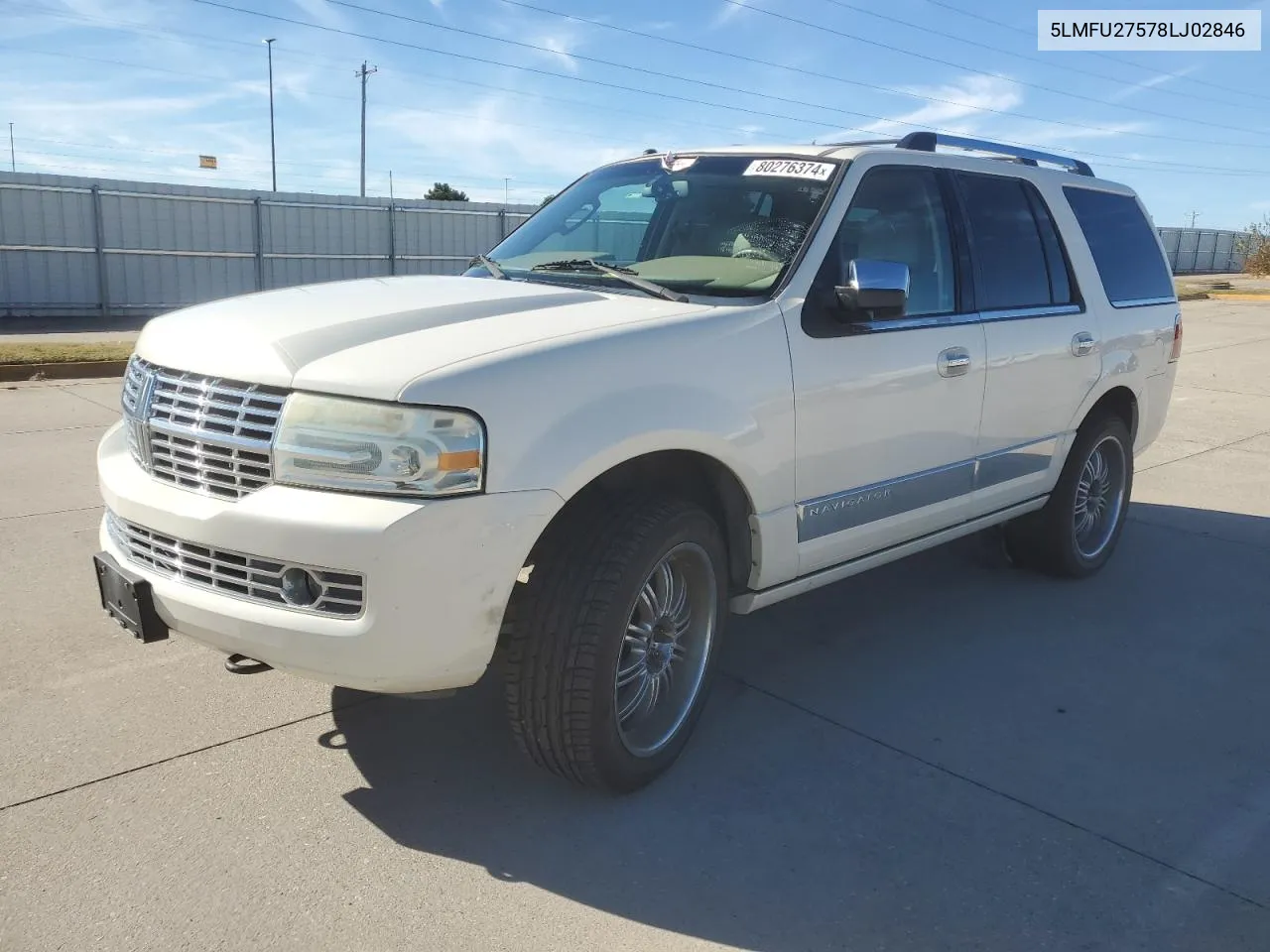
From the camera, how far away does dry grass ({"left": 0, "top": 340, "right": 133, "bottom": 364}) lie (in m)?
11.8

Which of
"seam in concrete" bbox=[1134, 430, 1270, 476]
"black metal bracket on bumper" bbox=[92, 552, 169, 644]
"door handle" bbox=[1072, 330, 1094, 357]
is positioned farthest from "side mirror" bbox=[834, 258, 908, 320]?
"seam in concrete" bbox=[1134, 430, 1270, 476]

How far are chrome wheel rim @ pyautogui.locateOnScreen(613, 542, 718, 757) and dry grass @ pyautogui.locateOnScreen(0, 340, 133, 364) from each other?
34.3 ft

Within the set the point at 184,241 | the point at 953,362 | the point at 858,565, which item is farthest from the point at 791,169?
the point at 184,241

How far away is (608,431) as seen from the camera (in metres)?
2.94

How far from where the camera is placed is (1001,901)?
285 cm

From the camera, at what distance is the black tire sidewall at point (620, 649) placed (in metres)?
2.98

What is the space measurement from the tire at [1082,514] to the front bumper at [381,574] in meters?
3.42

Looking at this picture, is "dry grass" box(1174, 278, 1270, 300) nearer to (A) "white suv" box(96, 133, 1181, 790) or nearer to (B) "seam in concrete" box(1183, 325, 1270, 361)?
(B) "seam in concrete" box(1183, 325, 1270, 361)

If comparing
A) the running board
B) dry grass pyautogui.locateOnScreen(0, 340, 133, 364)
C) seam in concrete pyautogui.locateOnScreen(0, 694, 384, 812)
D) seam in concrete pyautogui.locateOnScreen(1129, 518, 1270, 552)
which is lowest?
seam in concrete pyautogui.locateOnScreen(0, 694, 384, 812)

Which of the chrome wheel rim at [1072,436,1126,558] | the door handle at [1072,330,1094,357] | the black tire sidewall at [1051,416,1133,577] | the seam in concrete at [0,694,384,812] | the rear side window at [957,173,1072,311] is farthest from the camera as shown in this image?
the chrome wheel rim at [1072,436,1126,558]

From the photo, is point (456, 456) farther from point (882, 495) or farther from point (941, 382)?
point (941, 382)

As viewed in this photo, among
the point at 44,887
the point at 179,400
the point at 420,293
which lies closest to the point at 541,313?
the point at 420,293

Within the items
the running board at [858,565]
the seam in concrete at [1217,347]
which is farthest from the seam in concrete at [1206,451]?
the seam in concrete at [1217,347]

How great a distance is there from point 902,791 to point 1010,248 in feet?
8.38
